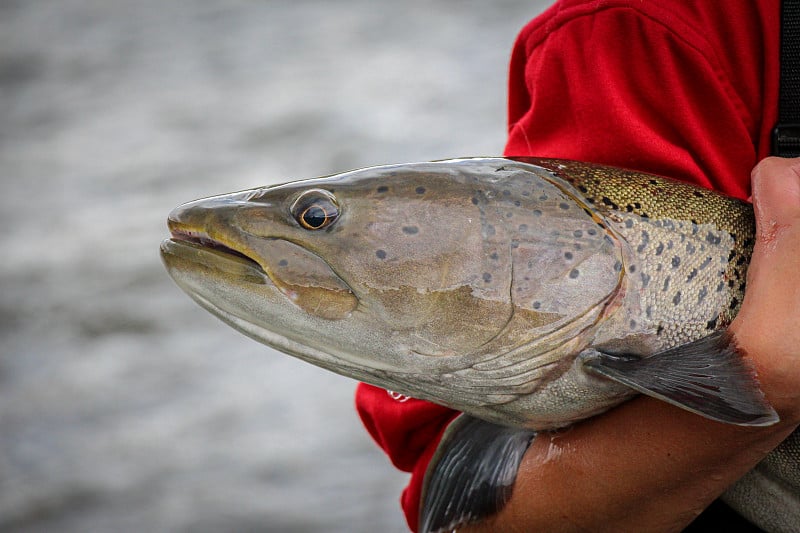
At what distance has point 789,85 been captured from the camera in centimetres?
204

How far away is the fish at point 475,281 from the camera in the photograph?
178 centimetres

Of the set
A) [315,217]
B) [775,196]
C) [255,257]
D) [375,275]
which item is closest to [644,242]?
[775,196]

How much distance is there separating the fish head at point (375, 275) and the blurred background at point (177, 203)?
3.29 metres

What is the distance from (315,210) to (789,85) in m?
1.04

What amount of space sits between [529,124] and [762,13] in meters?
0.54

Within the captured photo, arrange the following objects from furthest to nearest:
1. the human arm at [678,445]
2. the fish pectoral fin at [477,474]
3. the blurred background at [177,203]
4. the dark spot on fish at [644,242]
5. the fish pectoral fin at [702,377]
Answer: the blurred background at [177,203]
the fish pectoral fin at [477,474]
the dark spot on fish at [644,242]
the human arm at [678,445]
the fish pectoral fin at [702,377]

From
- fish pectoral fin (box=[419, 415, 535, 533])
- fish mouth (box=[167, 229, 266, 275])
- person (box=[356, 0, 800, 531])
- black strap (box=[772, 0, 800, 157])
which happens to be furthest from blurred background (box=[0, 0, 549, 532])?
black strap (box=[772, 0, 800, 157])

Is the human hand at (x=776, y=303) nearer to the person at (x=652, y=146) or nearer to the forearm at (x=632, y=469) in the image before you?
the person at (x=652, y=146)

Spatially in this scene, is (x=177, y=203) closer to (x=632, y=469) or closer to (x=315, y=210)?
(x=315, y=210)

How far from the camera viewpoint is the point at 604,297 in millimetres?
1780

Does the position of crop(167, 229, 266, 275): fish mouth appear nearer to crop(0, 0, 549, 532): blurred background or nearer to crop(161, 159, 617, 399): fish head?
crop(161, 159, 617, 399): fish head

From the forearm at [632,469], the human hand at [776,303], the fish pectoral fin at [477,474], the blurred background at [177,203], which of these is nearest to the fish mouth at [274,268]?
the fish pectoral fin at [477,474]

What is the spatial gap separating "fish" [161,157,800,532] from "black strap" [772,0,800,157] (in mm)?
297

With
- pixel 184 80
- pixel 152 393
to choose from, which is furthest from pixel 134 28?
pixel 152 393
